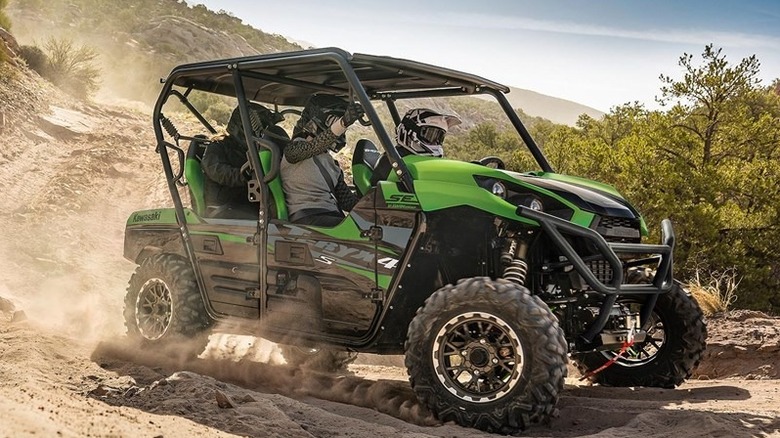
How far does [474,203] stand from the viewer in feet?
17.1

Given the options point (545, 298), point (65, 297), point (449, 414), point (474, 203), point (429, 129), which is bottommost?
point (65, 297)

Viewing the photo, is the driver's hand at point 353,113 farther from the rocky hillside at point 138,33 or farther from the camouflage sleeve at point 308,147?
the rocky hillside at point 138,33

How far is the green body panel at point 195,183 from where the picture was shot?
23.5 ft

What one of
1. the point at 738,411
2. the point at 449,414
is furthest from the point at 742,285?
the point at 449,414

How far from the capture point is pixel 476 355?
499 centimetres

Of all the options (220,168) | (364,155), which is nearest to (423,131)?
(364,155)

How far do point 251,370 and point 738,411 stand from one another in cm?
362

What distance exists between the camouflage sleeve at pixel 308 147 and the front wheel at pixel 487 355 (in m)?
1.59

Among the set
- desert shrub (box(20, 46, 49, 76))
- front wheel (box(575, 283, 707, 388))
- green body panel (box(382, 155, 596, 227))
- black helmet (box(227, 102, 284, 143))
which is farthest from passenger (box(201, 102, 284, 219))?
desert shrub (box(20, 46, 49, 76))

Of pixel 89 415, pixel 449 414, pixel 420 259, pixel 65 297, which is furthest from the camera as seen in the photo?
pixel 65 297

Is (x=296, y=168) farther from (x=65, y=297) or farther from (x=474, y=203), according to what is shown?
(x=65, y=297)

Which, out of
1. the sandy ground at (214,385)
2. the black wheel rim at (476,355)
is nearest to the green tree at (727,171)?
the sandy ground at (214,385)

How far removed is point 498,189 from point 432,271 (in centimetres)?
71

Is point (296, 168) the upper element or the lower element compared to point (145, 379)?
upper
